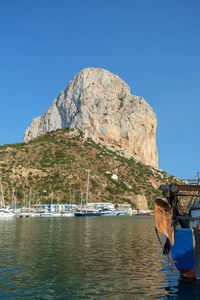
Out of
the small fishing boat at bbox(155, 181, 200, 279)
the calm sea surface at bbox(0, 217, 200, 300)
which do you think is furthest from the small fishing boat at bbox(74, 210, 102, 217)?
the small fishing boat at bbox(155, 181, 200, 279)

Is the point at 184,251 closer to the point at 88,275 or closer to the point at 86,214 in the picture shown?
the point at 88,275

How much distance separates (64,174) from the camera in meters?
160

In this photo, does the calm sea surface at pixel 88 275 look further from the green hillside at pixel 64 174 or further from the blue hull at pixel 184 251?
the green hillside at pixel 64 174

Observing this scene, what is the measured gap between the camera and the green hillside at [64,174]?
150625mm

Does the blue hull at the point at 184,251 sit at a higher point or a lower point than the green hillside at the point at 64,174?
lower

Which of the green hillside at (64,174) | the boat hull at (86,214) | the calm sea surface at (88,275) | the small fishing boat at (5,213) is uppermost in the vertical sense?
the green hillside at (64,174)

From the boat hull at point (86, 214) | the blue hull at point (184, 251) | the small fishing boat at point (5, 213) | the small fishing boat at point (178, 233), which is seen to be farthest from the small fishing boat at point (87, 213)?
the blue hull at point (184, 251)

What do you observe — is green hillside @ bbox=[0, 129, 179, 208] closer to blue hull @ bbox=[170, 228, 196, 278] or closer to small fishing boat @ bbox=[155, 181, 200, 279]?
small fishing boat @ bbox=[155, 181, 200, 279]

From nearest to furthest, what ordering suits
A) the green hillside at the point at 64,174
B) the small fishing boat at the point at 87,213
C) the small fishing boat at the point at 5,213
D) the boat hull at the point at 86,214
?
the small fishing boat at the point at 5,213 → the boat hull at the point at 86,214 → the small fishing boat at the point at 87,213 → the green hillside at the point at 64,174

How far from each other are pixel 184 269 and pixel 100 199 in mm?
143104

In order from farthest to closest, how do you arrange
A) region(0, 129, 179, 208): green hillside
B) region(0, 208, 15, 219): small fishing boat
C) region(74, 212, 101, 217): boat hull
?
region(0, 129, 179, 208): green hillside
region(74, 212, 101, 217): boat hull
region(0, 208, 15, 219): small fishing boat

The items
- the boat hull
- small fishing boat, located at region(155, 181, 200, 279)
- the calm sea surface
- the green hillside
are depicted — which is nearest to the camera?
the calm sea surface

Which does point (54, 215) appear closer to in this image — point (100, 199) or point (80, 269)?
point (100, 199)

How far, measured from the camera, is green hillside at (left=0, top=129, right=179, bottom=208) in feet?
494
